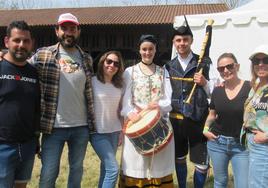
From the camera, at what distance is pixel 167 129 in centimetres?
372

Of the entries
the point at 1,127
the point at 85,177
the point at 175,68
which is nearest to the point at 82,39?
the point at 85,177

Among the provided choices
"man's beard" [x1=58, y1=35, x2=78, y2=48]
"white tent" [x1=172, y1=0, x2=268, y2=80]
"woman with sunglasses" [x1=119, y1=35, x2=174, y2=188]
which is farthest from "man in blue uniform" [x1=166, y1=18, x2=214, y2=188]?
"white tent" [x1=172, y1=0, x2=268, y2=80]

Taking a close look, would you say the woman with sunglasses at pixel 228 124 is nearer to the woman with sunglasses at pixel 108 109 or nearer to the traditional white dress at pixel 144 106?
the traditional white dress at pixel 144 106

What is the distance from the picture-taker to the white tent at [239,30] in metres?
6.27

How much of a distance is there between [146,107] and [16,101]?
124cm

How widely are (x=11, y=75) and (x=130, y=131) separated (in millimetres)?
1172

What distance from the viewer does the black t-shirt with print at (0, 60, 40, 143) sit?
10.1 ft

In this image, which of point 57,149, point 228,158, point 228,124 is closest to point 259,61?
point 228,124

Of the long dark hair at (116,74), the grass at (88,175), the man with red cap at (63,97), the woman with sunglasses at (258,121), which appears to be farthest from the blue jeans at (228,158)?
the grass at (88,175)

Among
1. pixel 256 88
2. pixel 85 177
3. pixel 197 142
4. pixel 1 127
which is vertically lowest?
pixel 85 177

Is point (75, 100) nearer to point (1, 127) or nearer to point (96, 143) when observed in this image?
point (96, 143)

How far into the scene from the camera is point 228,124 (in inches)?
137

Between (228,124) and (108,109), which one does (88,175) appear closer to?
(108,109)

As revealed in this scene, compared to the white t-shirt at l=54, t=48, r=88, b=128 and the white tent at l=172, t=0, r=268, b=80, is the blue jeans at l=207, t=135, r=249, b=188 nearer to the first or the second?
the white t-shirt at l=54, t=48, r=88, b=128
